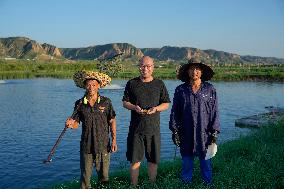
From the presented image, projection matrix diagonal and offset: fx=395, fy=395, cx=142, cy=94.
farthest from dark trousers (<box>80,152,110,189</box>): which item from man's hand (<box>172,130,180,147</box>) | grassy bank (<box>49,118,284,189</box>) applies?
man's hand (<box>172,130,180,147</box>)

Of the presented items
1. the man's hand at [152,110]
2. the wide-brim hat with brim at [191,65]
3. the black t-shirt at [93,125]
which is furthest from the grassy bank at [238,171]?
the wide-brim hat with brim at [191,65]

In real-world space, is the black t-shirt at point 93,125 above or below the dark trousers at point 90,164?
above

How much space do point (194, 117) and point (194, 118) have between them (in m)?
0.02

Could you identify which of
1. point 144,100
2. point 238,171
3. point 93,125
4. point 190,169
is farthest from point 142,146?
point 238,171

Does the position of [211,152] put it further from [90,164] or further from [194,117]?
[90,164]

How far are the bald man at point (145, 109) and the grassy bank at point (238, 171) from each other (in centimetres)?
67

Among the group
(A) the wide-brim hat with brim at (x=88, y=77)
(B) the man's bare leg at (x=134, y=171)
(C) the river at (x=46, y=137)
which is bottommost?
(C) the river at (x=46, y=137)

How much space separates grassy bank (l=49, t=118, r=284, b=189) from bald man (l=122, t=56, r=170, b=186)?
0.67 m

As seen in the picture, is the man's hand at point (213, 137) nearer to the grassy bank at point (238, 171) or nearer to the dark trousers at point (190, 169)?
the dark trousers at point (190, 169)

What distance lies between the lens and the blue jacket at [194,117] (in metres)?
7.47

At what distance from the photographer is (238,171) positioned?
8461mm

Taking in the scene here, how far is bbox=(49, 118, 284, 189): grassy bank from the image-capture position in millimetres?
7445

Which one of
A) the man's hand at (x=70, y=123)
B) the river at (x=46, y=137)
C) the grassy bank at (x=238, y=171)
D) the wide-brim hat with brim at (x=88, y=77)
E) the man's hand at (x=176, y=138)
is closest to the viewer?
the man's hand at (x=70, y=123)

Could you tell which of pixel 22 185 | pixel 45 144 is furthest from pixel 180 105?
pixel 45 144
